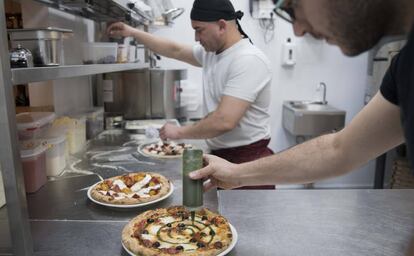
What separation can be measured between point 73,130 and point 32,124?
517 mm

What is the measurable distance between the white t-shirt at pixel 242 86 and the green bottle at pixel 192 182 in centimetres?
83

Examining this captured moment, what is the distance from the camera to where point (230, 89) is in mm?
1899

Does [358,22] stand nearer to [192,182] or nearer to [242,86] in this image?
[192,182]

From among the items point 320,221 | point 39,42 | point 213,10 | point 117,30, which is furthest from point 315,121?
point 39,42

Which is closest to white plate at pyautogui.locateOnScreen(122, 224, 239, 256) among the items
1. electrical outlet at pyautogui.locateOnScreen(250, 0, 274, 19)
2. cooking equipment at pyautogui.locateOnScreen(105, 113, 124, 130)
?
cooking equipment at pyautogui.locateOnScreen(105, 113, 124, 130)

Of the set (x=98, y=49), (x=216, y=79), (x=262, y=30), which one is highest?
(x=262, y=30)

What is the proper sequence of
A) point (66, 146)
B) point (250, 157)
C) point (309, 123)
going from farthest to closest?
point (309, 123)
point (250, 157)
point (66, 146)

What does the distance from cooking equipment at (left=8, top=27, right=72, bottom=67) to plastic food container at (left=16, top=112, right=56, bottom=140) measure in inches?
14.5

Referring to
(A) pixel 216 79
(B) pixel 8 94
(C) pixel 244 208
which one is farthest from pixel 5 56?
(A) pixel 216 79

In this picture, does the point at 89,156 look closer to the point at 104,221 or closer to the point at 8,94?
the point at 104,221

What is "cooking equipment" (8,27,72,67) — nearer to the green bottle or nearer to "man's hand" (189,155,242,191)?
the green bottle

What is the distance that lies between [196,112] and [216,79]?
1384 mm

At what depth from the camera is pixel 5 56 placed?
0.69m

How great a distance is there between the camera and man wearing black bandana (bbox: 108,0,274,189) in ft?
6.21
